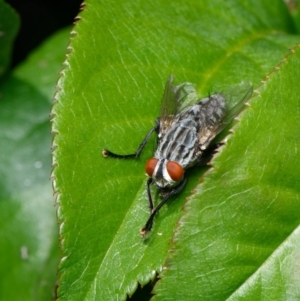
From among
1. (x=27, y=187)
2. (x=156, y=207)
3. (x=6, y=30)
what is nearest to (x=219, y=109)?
(x=156, y=207)

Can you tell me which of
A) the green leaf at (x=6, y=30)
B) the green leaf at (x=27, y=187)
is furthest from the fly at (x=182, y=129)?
the green leaf at (x=6, y=30)

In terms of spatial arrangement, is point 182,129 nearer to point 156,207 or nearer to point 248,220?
point 156,207

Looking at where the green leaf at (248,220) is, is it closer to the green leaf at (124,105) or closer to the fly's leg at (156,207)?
the green leaf at (124,105)

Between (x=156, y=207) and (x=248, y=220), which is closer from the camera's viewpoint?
(x=248, y=220)

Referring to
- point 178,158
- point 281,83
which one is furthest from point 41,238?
point 281,83

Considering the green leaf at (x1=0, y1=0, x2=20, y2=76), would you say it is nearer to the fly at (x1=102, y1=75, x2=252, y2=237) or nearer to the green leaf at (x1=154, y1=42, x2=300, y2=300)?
the fly at (x1=102, y1=75, x2=252, y2=237)
